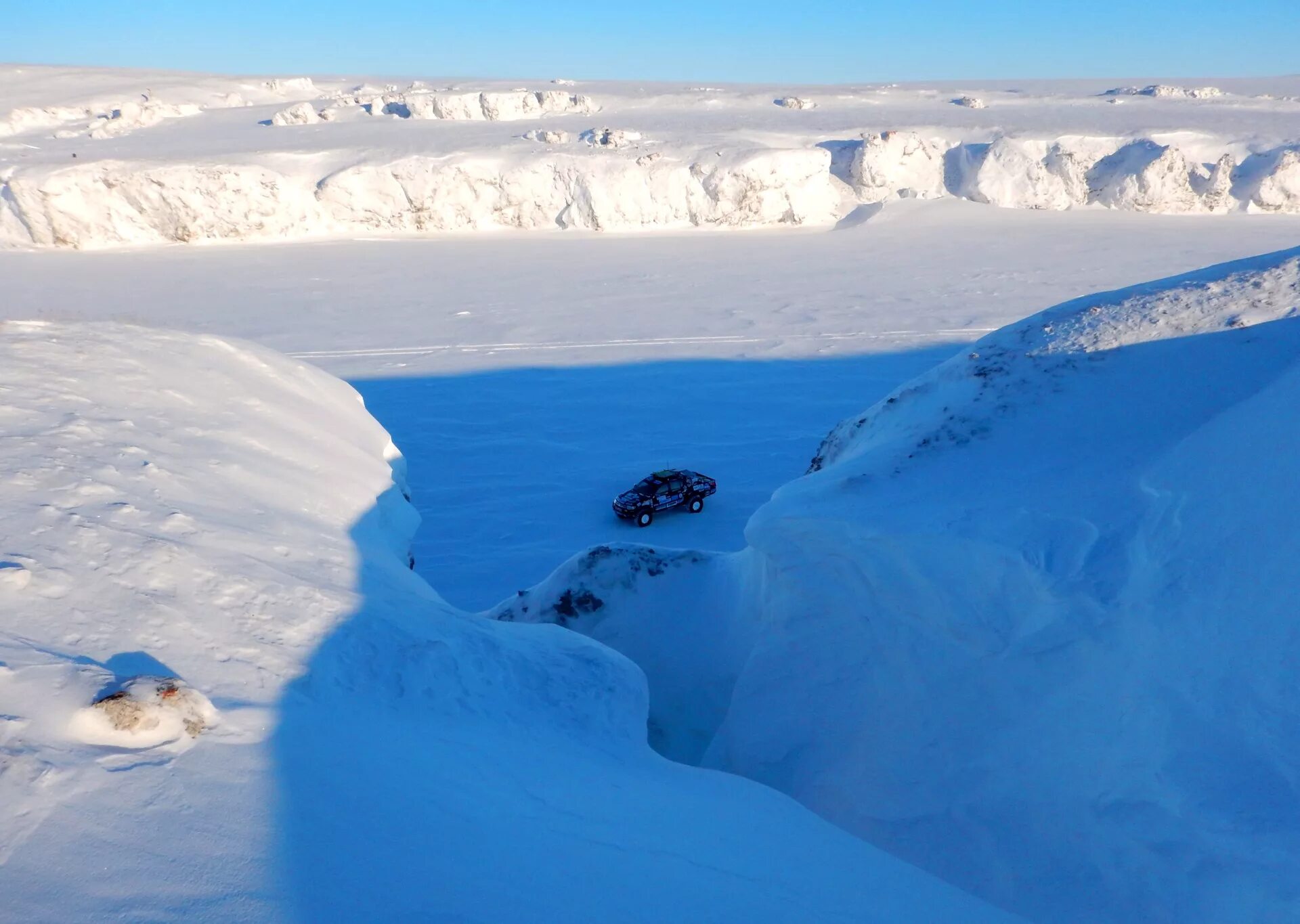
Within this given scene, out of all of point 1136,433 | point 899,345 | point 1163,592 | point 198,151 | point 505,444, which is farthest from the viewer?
point 198,151

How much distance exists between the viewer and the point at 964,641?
137 inches

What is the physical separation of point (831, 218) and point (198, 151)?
17606 mm

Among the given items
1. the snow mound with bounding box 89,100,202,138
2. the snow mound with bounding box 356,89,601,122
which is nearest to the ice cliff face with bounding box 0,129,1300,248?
the snow mound with bounding box 356,89,601,122

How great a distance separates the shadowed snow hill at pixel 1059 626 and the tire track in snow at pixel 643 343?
10321mm

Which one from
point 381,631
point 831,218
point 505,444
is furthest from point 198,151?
point 381,631

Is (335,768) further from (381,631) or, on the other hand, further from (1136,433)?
(1136,433)

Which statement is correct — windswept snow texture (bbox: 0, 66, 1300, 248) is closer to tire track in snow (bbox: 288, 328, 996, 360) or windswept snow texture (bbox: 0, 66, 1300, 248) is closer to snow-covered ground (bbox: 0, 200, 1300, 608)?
snow-covered ground (bbox: 0, 200, 1300, 608)

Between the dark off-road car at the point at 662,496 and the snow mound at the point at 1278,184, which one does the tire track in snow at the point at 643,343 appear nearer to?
the dark off-road car at the point at 662,496

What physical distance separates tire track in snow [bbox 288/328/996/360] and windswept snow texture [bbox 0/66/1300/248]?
969 cm

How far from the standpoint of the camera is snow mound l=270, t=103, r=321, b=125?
30.8 meters

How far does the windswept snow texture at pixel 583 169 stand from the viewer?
22.0 m

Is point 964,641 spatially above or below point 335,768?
below

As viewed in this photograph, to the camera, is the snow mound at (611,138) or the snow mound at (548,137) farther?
the snow mound at (548,137)

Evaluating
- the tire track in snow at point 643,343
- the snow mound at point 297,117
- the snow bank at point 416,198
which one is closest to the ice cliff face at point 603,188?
the snow bank at point 416,198
